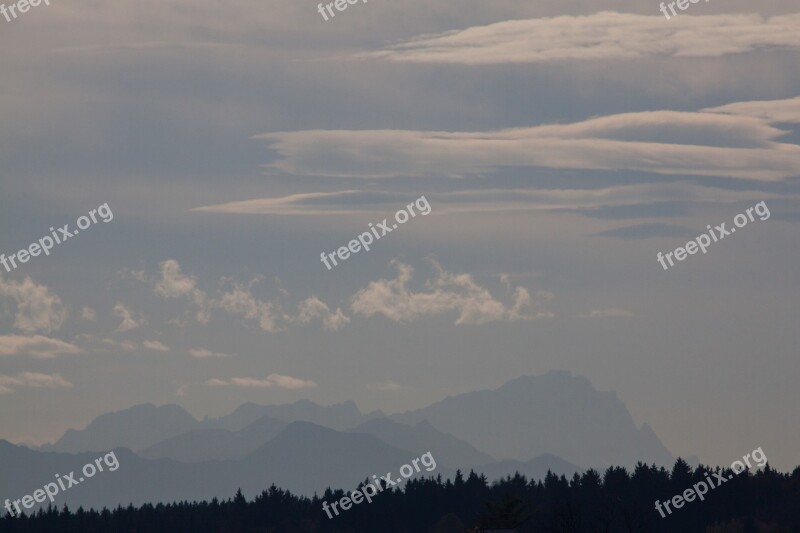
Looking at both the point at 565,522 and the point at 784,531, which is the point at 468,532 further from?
the point at 784,531

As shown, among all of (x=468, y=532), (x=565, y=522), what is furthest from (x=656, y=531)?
(x=468, y=532)

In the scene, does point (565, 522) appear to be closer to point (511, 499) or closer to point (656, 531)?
point (511, 499)

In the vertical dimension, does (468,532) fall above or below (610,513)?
above

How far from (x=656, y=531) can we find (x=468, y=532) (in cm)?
7514

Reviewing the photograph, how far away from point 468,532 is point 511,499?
6.61m

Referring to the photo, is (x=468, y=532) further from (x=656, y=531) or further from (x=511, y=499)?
(x=656, y=531)

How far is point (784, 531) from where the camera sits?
190625 millimetres

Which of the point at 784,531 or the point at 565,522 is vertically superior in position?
the point at 565,522

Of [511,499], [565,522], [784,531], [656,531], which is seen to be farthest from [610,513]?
[511,499]

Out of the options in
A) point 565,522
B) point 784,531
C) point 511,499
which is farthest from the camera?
point 784,531

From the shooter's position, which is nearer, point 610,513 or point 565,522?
point 565,522

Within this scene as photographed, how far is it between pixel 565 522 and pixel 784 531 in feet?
226

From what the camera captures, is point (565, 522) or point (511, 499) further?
point (565, 522)

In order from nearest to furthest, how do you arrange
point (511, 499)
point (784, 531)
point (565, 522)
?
point (511, 499)
point (565, 522)
point (784, 531)
